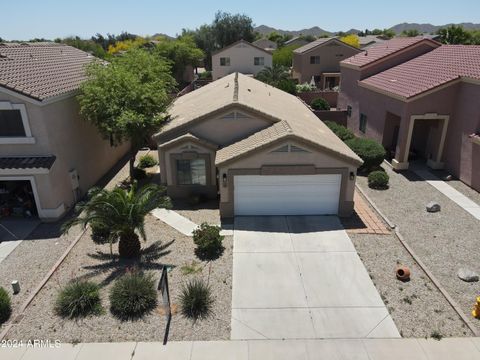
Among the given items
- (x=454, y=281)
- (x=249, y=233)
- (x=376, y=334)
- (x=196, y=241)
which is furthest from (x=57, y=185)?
(x=454, y=281)

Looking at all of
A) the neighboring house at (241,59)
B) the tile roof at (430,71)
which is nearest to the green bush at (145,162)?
the tile roof at (430,71)

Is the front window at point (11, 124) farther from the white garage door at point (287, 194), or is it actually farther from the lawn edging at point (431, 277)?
the lawn edging at point (431, 277)

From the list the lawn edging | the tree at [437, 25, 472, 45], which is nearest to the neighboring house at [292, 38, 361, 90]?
the tree at [437, 25, 472, 45]

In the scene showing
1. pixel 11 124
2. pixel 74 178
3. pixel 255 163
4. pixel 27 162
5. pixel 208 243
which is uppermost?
pixel 11 124

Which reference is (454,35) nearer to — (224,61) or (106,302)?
(224,61)

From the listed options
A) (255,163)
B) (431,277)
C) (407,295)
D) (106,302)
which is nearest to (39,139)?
(106,302)

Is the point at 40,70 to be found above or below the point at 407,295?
above
